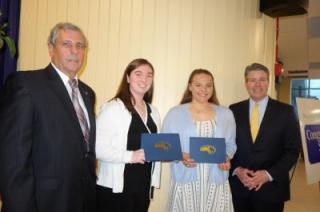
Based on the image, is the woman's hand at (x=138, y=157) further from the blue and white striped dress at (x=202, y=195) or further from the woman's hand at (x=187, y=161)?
the blue and white striped dress at (x=202, y=195)

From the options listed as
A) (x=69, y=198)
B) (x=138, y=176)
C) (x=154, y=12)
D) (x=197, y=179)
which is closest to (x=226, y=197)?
(x=197, y=179)

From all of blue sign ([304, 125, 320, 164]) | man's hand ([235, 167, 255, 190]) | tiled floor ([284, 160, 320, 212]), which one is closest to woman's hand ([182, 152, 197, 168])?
man's hand ([235, 167, 255, 190])

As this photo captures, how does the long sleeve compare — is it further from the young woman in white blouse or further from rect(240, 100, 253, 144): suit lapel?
rect(240, 100, 253, 144): suit lapel

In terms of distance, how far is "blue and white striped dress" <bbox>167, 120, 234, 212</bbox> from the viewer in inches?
97.7

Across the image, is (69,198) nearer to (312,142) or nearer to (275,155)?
(275,155)

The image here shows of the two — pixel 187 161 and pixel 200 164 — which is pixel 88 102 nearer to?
pixel 187 161

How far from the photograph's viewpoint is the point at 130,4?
3.24 m

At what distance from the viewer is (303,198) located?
6047 millimetres

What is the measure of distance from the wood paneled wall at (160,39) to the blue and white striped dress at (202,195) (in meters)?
0.86

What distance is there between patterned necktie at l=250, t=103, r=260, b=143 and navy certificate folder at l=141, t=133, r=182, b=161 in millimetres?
784

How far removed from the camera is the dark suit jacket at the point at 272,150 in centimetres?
267

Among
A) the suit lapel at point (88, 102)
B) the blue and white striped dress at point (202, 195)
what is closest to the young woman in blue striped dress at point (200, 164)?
the blue and white striped dress at point (202, 195)

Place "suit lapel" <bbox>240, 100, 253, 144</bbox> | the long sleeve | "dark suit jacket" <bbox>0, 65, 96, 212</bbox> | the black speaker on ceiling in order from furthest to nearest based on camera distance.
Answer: the black speaker on ceiling
"suit lapel" <bbox>240, 100, 253, 144</bbox>
the long sleeve
"dark suit jacket" <bbox>0, 65, 96, 212</bbox>

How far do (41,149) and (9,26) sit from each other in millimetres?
1722
